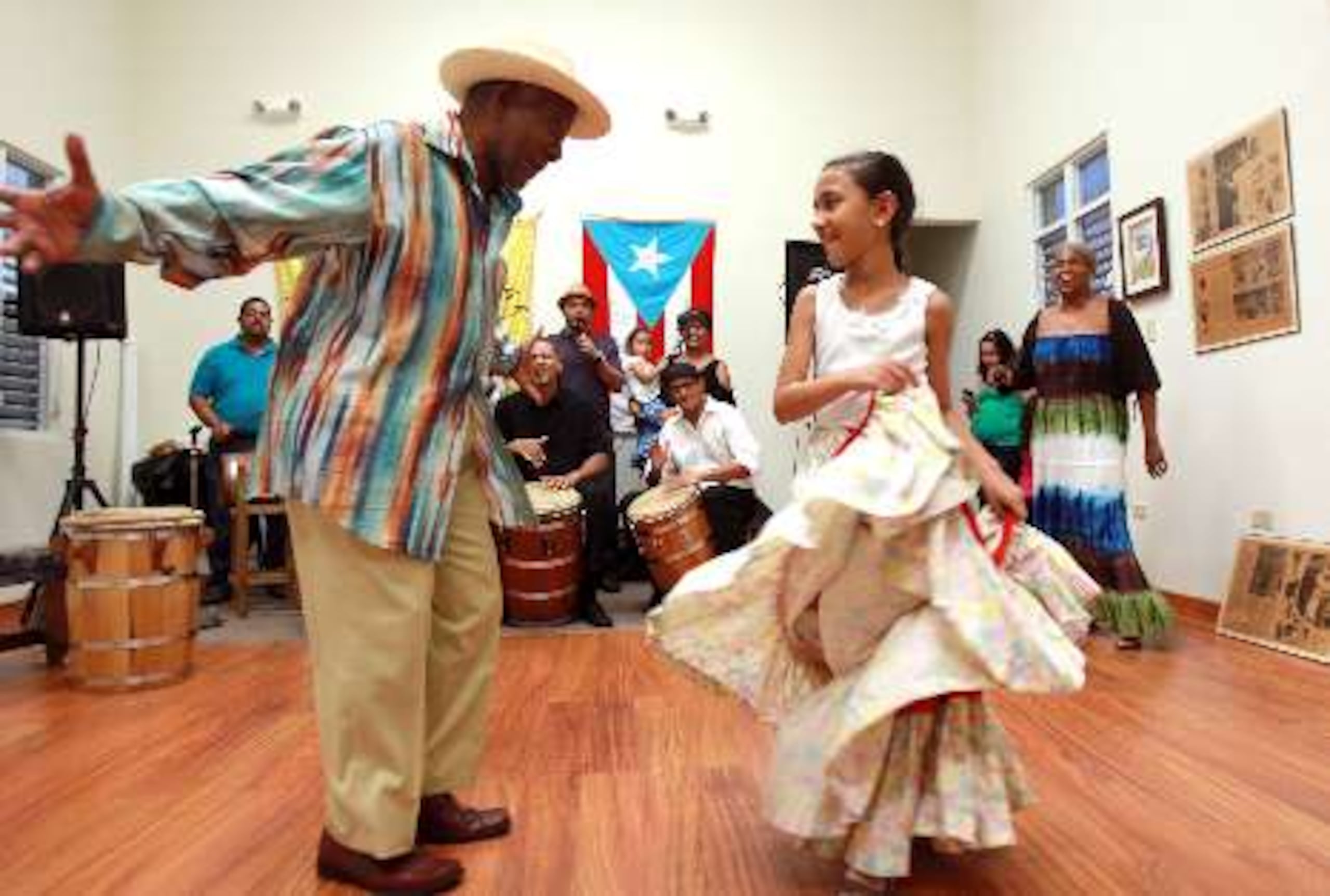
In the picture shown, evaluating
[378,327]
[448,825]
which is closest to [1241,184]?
[378,327]

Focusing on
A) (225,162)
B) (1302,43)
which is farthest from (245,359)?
(1302,43)

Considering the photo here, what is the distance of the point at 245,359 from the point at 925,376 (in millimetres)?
5004

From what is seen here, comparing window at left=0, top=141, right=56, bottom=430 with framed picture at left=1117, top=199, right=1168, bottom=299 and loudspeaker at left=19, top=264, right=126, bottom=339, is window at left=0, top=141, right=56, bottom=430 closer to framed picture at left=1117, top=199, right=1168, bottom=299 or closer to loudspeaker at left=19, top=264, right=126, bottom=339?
loudspeaker at left=19, top=264, right=126, bottom=339

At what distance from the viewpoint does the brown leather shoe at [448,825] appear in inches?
75.5

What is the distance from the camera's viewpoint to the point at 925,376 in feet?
5.93

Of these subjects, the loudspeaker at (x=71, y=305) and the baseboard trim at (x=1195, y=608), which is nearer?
the baseboard trim at (x=1195, y=608)

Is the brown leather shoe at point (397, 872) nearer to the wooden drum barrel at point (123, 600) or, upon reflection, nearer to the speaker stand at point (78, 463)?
the wooden drum barrel at point (123, 600)

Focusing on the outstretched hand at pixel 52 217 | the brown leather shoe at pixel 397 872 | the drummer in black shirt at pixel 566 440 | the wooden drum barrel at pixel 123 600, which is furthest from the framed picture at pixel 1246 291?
the wooden drum barrel at pixel 123 600

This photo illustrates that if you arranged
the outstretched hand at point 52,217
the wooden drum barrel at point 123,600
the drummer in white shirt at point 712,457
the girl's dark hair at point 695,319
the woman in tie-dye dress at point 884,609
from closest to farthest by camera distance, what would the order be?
the outstretched hand at point 52,217 → the woman in tie-dye dress at point 884,609 → the wooden drum barrel at point 123,600 → the drummer in white shirt at point 712,457 → the girl's dark hair at point 695,319

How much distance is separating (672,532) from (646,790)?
2.38 metres

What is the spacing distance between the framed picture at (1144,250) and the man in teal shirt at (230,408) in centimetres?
459

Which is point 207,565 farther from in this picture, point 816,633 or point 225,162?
point 816,633

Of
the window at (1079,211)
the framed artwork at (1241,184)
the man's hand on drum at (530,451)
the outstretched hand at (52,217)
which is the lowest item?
the man's hand on drum at (530,451)

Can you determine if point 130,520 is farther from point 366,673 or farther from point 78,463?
point 366,673
